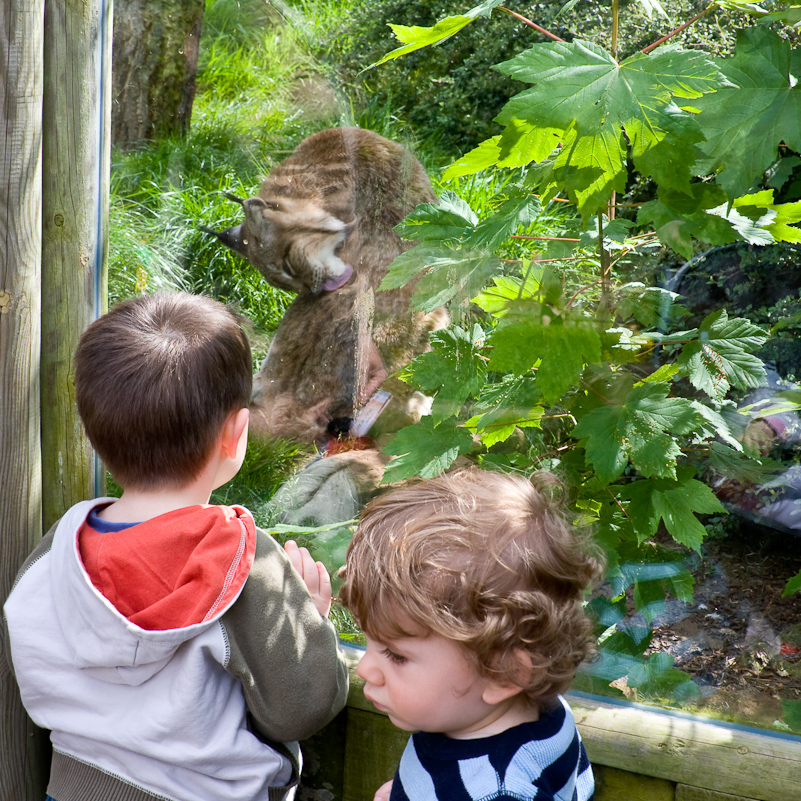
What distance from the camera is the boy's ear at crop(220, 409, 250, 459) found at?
137cm

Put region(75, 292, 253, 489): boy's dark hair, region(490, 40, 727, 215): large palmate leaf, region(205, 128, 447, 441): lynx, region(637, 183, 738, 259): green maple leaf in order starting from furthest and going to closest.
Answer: region(205, 128, 447, 441): lynx → region(637, 183, 738, 259): green maple leaf → region(75, 292, 253, 489): boy's dark hair → region(490, 40, 727, 215): large palmate leaf

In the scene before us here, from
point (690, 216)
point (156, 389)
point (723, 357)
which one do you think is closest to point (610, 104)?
point (690, 216)

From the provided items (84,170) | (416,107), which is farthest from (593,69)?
(84,170)

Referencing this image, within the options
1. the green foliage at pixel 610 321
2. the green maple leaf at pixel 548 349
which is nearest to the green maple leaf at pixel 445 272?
the green foliage at pixel 610 321

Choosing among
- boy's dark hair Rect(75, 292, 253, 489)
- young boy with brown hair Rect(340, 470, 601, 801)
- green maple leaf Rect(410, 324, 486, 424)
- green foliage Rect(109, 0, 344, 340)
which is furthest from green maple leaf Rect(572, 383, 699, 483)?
green foliage Rect(109, 0, 344, 340)

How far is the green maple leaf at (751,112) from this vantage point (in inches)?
48.1

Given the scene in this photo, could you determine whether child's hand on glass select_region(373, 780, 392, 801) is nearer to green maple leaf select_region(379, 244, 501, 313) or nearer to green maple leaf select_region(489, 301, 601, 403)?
green maple leaf select_region(489, 301, 601, 403)

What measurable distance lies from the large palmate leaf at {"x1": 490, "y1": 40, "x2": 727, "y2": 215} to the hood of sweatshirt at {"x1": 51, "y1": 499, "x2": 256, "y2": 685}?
786 millimetres

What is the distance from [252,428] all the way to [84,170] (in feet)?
2.23

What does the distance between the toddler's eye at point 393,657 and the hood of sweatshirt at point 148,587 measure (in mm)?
247

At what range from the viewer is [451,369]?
1.63 meters

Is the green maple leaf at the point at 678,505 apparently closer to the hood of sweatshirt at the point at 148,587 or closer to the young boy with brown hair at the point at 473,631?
the young boy with brown hair at the point at 473,631

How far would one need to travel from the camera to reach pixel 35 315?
1585mm

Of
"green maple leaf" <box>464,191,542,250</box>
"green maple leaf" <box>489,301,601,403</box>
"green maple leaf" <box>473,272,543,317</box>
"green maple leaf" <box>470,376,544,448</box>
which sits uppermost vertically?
"green maple leaf" <box>464,191,542,250</box>
